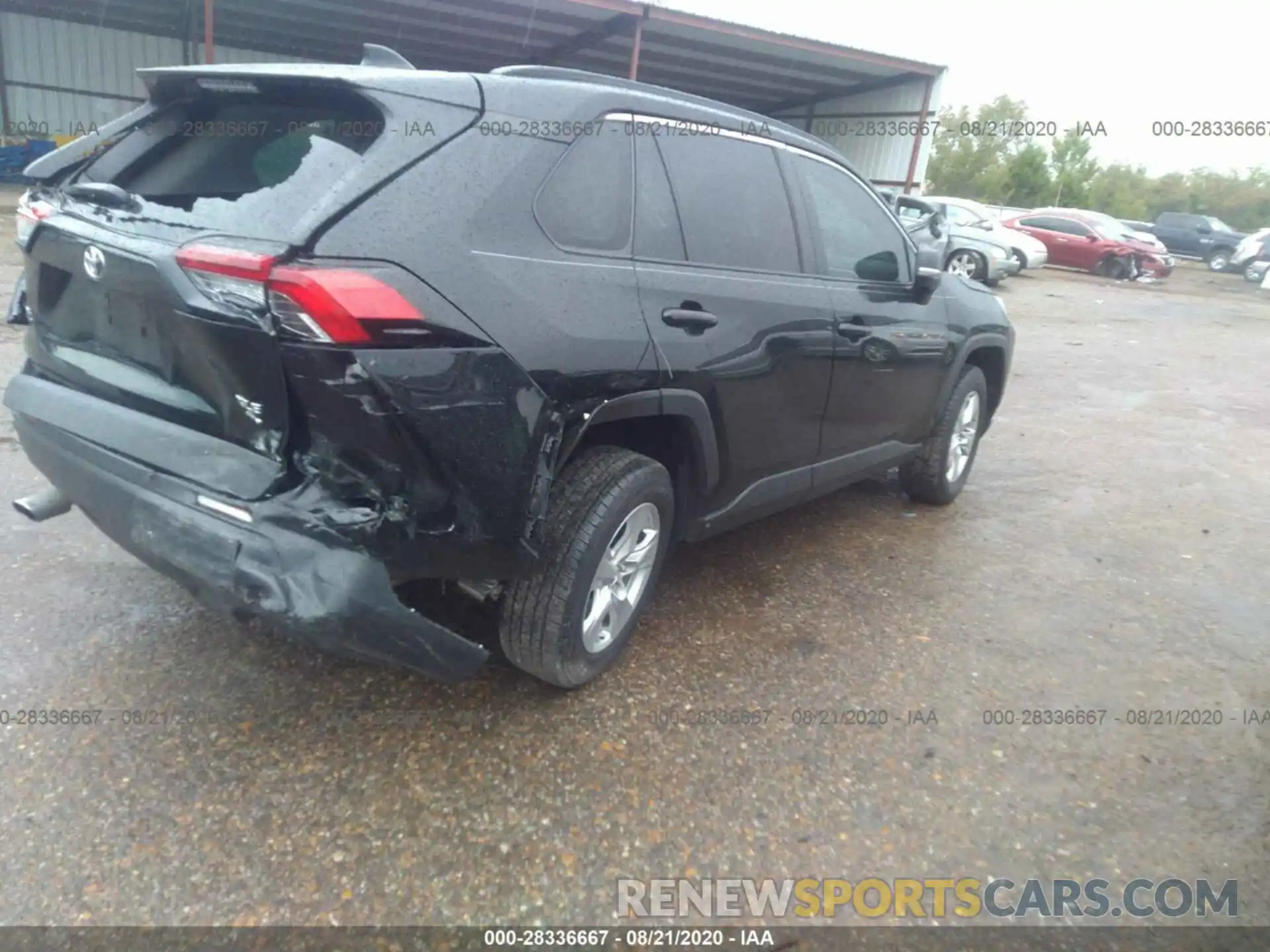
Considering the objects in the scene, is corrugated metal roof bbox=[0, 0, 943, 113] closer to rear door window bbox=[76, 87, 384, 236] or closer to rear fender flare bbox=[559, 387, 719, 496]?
rear door window bbox=[76, 87, 384, 236]

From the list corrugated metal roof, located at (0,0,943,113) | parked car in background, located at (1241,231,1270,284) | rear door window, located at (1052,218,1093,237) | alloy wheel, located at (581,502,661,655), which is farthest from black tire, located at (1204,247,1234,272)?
alloy wheel, located at (581,502,661,655)

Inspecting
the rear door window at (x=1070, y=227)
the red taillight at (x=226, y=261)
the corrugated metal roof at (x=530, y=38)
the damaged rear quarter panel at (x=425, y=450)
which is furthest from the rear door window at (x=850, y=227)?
the rear door window at (x=1070, y=227)

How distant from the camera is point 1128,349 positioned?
1173 cm

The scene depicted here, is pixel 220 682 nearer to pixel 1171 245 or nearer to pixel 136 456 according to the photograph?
pixel 136 456

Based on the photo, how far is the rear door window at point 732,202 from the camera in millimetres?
3031

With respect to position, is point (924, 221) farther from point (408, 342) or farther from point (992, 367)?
point (408, 342)

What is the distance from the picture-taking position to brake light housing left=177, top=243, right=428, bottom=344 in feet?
6.68

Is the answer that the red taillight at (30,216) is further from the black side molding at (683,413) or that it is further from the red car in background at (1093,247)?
the red car in background at (1093,247)

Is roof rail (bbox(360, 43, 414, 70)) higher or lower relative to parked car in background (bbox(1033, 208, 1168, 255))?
higher

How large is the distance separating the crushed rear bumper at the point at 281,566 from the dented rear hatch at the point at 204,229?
5.5 inches

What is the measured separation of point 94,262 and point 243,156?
49 cm

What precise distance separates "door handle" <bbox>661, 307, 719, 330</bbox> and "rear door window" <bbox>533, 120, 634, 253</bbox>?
0.78 ft

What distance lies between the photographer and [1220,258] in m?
28.3

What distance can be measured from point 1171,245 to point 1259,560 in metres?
31.0
